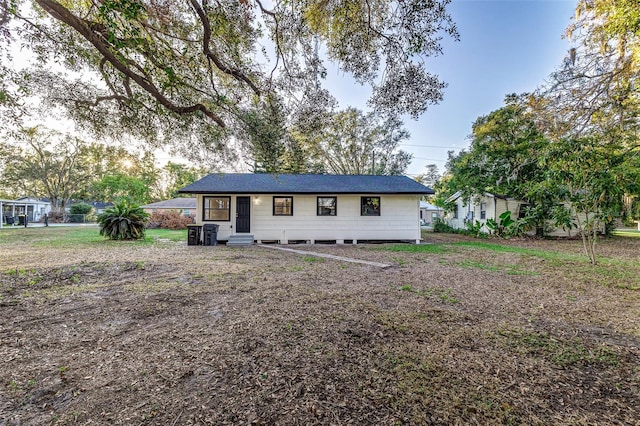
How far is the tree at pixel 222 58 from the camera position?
15.3ft

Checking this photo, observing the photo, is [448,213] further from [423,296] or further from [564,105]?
[423,296]

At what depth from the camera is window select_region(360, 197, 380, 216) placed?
40.9ft

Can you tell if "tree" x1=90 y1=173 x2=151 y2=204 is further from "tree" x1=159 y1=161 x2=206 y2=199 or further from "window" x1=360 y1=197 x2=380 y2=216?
"window" x1=360 y1=197 x2=380 y2=216

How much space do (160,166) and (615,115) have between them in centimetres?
4551

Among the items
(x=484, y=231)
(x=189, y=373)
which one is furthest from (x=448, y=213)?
(x=189, y=373)

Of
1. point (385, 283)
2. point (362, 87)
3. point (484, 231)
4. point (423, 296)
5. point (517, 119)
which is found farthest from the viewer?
point (484, 231)

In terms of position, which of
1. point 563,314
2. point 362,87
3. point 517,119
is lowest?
point 563,314

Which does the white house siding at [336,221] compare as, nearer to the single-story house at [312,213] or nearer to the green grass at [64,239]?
the single-story house at [312,213]

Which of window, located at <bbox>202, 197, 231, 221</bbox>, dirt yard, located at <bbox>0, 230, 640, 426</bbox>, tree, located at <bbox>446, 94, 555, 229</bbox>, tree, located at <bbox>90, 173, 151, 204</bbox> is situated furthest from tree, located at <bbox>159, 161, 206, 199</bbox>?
dirt yard, located at <bbox>0, 230, 640, 426</bbox>

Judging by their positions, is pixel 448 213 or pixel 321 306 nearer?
pixel 321 306

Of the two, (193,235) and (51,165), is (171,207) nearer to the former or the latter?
(193,235)

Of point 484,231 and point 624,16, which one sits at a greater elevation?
point 624,16

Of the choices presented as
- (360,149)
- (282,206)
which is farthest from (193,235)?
(360,149)

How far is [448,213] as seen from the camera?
71.4 feet
